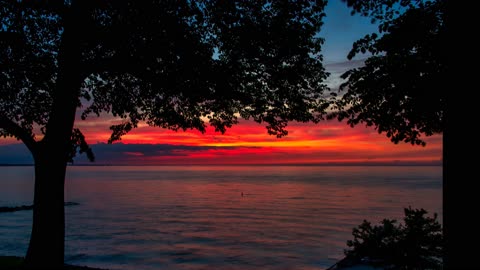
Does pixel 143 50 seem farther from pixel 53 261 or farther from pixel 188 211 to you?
pixel 188 211

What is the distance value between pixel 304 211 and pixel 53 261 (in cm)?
5854

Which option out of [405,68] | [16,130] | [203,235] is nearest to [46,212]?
[16,130]

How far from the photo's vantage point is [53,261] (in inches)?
460

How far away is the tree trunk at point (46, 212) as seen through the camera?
11.5 m

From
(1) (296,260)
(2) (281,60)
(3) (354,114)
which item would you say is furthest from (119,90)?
(1) (296,260)

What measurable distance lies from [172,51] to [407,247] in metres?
11.0

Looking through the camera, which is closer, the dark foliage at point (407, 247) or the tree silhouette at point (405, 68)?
the tree silhouette at point (405, 68)

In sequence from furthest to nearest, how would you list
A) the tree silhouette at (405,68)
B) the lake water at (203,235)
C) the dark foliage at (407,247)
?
the lake water at (203,235) < the dark foliage at (407,247) < the tree silhouette at (405,68)

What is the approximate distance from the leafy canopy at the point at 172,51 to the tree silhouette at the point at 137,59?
1.2 inches

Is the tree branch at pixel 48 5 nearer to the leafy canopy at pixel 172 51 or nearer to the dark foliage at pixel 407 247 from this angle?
the leafy canopy at pixel 172 51

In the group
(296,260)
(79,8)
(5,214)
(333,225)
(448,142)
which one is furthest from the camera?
(5,214)

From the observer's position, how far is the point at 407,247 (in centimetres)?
1551

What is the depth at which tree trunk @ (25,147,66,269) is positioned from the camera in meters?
11.5

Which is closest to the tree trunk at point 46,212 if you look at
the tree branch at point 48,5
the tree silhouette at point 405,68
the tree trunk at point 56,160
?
the tree trunk at point 56,160
